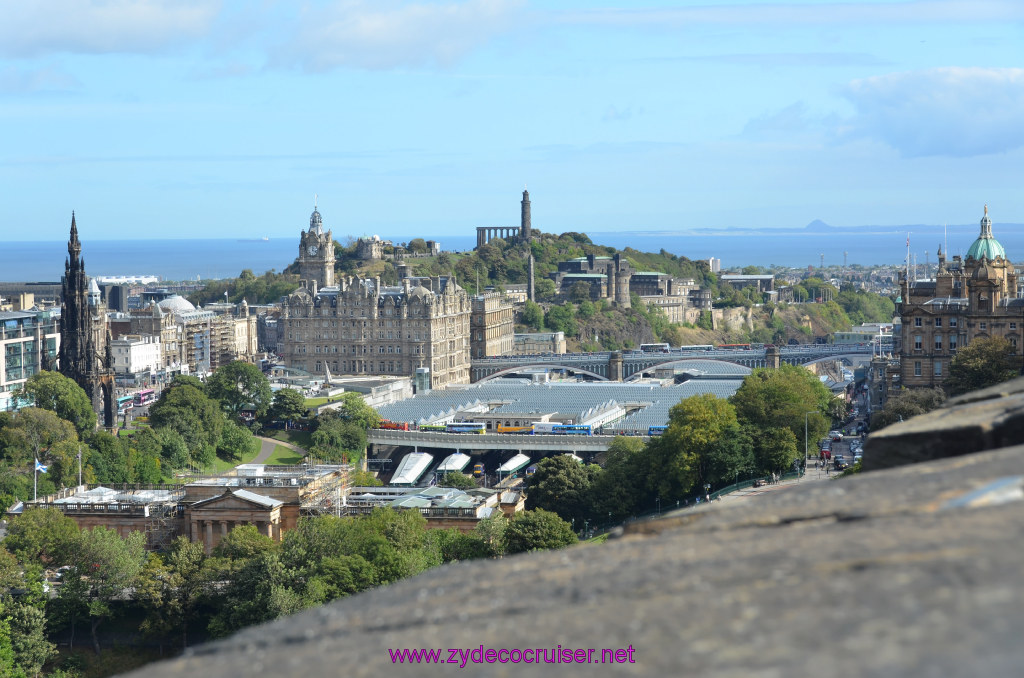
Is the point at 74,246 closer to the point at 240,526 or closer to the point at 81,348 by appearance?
the point at 81,348

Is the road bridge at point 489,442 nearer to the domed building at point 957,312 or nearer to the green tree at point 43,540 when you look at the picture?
the domed building at point 957,312

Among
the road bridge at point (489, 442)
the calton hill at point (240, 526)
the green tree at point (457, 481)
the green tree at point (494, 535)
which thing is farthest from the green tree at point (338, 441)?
the green tree at point (494, 535)

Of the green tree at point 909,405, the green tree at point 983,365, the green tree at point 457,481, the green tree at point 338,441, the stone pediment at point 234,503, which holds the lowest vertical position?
the green tree at point 457,481

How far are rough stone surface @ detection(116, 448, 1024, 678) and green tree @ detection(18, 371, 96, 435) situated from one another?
92137 mm

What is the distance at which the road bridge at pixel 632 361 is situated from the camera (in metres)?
154

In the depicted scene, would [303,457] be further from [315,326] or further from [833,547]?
[833,547]

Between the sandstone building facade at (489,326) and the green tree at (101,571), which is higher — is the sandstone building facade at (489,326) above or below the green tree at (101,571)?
above

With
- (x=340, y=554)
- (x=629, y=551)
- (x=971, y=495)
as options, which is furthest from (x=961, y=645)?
(x=340, y=554)

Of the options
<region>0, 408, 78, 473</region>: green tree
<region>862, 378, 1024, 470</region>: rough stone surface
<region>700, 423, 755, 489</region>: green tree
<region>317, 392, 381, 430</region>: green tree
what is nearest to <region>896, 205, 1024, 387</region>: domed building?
<region>700, 423, 755, 489</region>: green tree

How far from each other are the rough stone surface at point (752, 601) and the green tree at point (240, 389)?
105823 millimetres

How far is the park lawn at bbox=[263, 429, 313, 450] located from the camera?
360 ft

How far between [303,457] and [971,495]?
96170 millimetres

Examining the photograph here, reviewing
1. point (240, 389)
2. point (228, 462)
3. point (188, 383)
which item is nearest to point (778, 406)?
point (228, 462)

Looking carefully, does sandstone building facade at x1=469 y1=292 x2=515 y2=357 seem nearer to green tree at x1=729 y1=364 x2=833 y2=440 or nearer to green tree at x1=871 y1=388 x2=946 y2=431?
green tree at x1=729 y1=364 x2=833 y2=440
